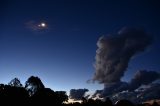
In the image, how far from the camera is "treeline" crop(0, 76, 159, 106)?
98000 mm

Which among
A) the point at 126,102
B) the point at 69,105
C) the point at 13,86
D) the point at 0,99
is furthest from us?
the point at 126,102

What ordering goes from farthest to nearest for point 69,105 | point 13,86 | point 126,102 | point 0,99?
point 126,102
point 69,105
point 13,86
point 0,99

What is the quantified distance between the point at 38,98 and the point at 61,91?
672 inches

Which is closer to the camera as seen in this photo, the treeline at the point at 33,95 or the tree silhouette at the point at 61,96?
the treeline at the point at 33,95

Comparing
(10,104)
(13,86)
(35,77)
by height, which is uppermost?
(35,77)

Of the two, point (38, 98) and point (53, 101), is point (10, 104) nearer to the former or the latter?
point (38, 98)

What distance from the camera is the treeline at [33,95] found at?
3858 inches

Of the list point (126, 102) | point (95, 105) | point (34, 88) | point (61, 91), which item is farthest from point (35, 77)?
point (126, 102)

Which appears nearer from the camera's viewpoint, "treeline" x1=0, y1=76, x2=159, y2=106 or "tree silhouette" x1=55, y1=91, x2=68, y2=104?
"treeline" x1=0, y1=76, x2=159, y2=106

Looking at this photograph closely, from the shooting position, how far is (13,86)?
348ft

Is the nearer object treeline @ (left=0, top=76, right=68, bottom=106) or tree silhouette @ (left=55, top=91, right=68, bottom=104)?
treeline @ (left=0, top=76, right=68, bottom=106)

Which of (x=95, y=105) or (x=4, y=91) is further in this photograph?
(x=95, y=105)

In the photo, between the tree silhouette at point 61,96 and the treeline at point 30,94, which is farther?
the tree silhouette at point 61,96

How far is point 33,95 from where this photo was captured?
108 meters
